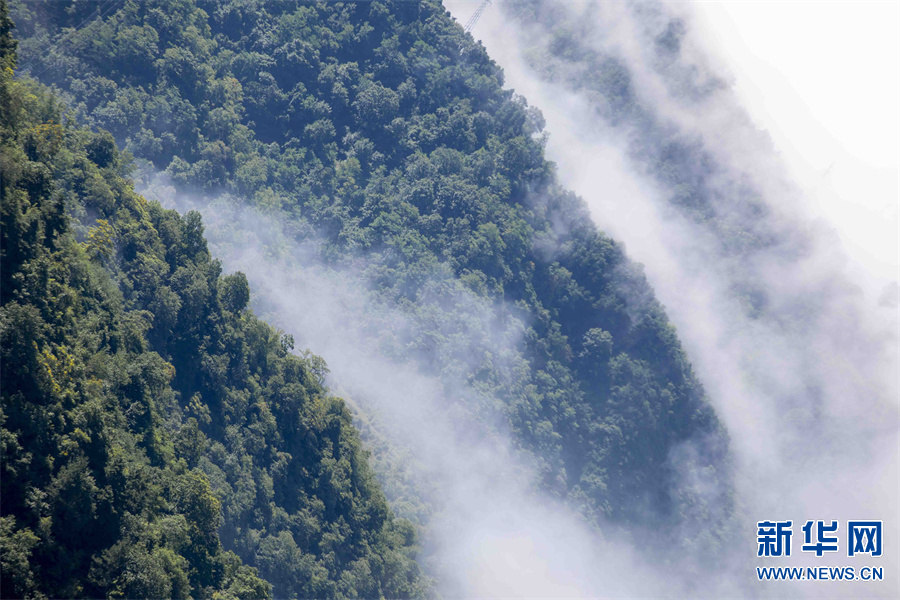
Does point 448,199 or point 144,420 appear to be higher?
point 448,199

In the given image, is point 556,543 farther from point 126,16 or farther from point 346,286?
point 126,16
